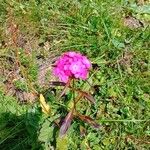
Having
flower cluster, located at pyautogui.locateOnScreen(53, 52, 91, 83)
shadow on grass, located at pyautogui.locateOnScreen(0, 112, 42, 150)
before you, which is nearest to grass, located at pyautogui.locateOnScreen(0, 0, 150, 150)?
shadow on grass, located at pyautogui.locateOnScreen(0, 112, 42, 150)

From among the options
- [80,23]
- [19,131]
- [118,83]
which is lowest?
[19,131]

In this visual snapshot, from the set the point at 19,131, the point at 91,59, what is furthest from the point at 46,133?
the point at 91,59

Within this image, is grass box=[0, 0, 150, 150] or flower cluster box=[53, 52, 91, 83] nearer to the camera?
flower cluster box=[53, 52, 91, 83]

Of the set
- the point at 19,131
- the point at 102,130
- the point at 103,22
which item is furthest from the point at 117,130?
the point at 103,22

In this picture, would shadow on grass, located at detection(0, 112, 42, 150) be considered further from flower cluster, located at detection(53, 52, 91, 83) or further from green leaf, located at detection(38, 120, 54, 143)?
flower cluster, located at detection(53, 52, 91, 83)

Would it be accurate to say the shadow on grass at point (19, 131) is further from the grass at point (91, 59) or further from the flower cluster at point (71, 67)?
the flower cluster at point (71, 67)

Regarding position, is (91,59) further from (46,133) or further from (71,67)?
(71,67)

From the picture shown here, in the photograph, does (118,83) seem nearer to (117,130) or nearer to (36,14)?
(117,130)

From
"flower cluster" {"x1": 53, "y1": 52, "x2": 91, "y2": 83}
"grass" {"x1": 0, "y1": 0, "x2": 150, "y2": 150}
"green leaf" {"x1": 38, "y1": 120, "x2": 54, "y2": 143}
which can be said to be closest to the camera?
"flower cluster" {"x1": 53, "y1": 52, "x2": 91, "y2": 83}
